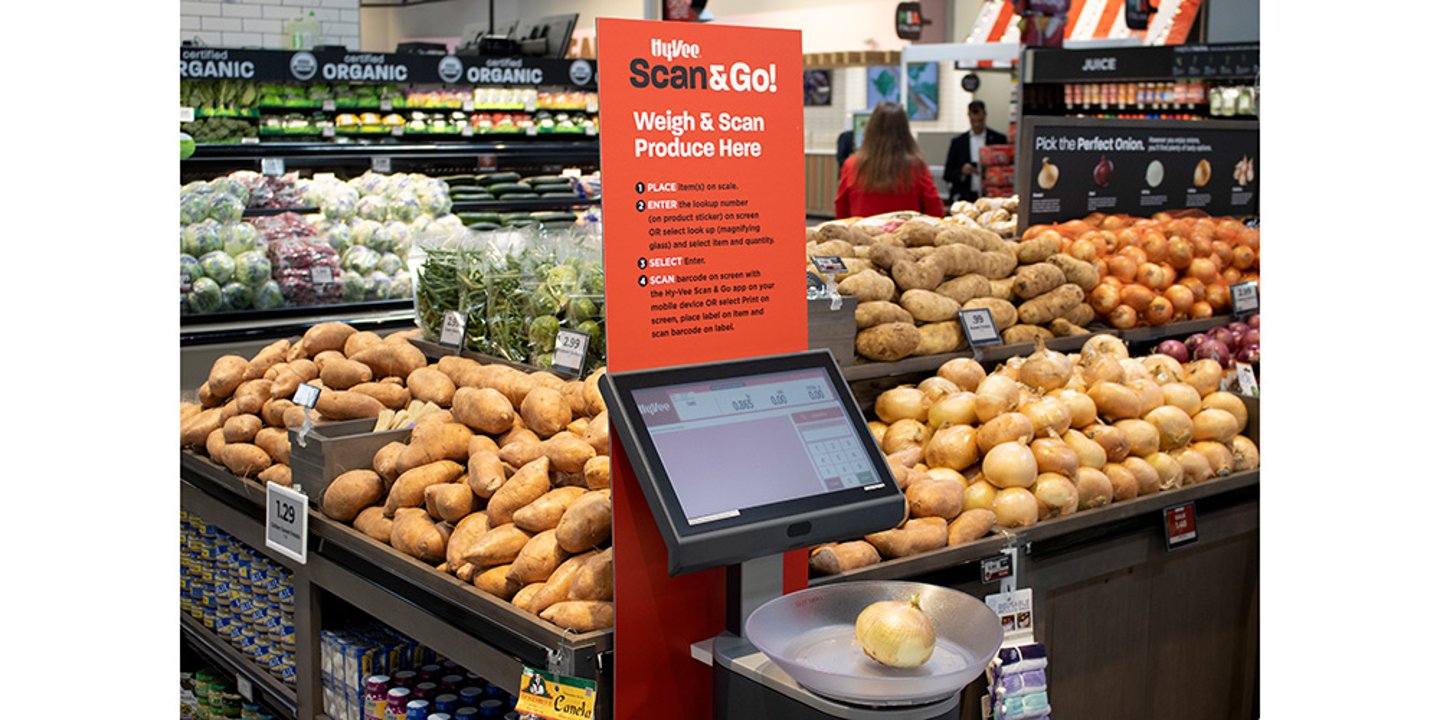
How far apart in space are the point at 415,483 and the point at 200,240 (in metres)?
3.34

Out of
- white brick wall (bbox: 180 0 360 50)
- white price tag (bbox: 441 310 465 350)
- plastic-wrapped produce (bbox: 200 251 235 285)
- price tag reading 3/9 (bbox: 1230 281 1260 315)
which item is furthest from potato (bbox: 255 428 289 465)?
white brick wall (bbox: 180 0 360 50)

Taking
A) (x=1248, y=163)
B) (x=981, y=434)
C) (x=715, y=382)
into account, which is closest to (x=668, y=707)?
(x=715, y=382)

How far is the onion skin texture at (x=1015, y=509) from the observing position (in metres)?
2.92

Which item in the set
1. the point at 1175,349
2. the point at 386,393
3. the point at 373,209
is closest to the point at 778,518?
the point at 386,393

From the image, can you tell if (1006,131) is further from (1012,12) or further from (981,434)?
(981,434)

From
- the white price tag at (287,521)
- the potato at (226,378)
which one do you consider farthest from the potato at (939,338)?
the potato at (226,378)

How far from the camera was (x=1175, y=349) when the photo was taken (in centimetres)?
429

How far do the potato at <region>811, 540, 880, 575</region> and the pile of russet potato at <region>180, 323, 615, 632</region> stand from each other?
0.43m

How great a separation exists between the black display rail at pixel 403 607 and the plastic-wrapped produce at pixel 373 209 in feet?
11.3

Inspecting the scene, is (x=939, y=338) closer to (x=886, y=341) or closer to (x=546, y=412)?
(x=886, y=341)

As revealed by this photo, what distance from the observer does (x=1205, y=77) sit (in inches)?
306

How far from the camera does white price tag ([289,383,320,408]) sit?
3252mm

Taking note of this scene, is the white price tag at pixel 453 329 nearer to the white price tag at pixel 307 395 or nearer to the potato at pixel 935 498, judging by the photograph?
Result: the white price tag at pixel 307 395

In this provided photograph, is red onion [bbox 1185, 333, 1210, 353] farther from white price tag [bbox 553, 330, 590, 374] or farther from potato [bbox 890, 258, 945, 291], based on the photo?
white price tag [bbox 553, 330, 590, 374]
